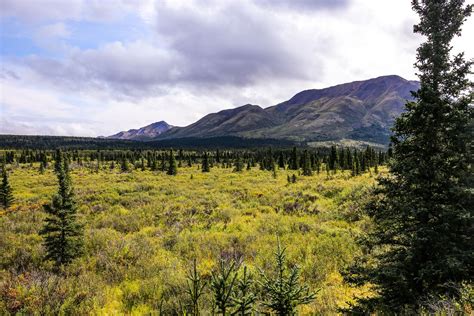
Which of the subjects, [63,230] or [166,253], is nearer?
[63,230]


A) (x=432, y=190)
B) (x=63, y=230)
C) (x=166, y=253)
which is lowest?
(x=166, y=253)

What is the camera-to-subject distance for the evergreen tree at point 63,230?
8.88 metres

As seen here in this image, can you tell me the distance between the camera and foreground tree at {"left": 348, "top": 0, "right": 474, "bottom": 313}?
470 cm

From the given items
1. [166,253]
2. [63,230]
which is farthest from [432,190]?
[63,230]

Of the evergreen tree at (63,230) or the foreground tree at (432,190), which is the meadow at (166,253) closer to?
the evergreen tree at (63,230)

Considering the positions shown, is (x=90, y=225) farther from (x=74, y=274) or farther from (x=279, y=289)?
(x=279, y=289)

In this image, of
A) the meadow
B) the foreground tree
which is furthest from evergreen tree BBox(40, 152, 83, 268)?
the foreground tree

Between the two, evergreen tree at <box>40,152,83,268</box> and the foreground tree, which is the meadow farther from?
the foreground tree

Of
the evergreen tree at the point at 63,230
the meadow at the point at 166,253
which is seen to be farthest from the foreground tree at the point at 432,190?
the evergreen tree at the point at 63,230

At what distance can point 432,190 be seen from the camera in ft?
16.3

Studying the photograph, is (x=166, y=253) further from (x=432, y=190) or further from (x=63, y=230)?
(x=432, y=190)

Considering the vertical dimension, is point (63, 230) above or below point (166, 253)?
above

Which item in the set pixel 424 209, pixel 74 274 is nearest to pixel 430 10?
pixel 424 209

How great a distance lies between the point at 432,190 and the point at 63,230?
10675 millimetres
